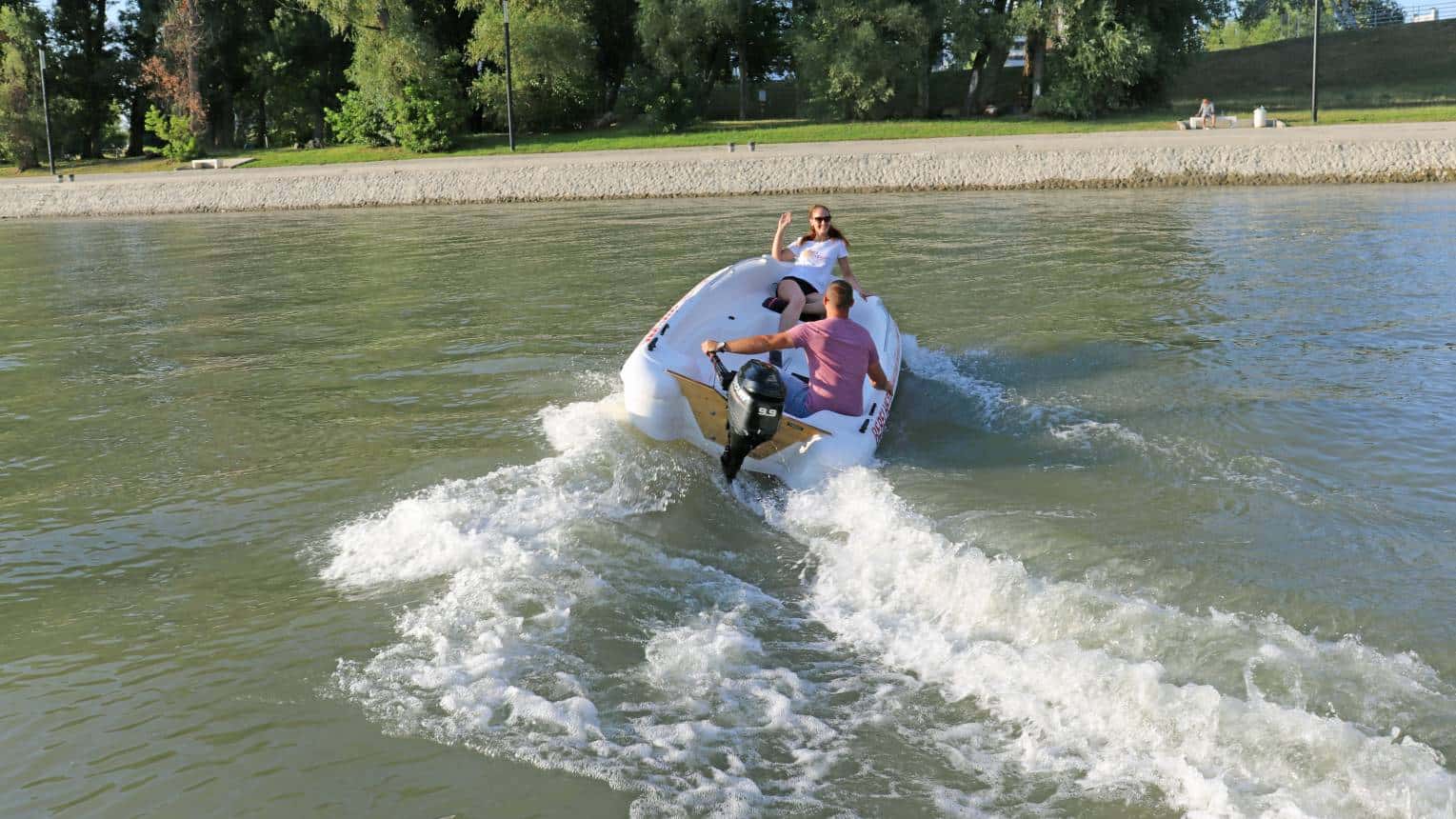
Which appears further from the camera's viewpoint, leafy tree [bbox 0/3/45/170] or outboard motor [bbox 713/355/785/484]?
leafy tree [bbox 0/3/45/170]

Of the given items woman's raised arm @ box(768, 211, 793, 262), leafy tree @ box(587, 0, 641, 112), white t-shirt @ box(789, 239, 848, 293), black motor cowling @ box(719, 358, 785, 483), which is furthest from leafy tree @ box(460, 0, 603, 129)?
black motor cowling @ box(719, 358, 785, 483)

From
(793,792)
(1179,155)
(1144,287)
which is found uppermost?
(1179,155)

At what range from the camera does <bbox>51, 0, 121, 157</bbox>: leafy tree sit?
4656 centimetres

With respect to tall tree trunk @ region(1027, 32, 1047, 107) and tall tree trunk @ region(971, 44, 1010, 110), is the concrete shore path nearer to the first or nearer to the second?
tall tree trunk @ region(1027, 32, 1047, 107)

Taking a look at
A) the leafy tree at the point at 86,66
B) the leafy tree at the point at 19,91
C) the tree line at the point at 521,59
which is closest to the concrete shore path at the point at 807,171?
the tree line at the point at 521,59

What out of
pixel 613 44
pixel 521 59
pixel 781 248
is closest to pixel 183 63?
pixel 521 59

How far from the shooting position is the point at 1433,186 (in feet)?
74.4

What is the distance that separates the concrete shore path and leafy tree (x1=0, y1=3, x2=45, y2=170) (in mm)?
9244

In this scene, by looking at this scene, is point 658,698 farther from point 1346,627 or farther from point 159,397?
point 159,397

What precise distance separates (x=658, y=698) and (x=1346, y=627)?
2969 millimetres

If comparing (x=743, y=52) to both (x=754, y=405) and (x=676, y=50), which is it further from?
(x=754, y=405)

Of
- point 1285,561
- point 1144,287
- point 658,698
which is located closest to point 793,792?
point 658,698

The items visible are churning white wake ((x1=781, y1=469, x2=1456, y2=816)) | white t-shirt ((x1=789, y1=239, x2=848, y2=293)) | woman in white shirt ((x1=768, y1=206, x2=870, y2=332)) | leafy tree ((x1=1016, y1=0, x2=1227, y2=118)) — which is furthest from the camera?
leafy tree ((x1=1016, y1=0, x2=1227, y2=118))

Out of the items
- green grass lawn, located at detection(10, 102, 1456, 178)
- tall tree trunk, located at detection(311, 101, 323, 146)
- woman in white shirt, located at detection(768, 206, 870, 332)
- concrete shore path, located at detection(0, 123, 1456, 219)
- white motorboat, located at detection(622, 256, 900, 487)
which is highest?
tall tree trunk, located at detection(311, 101, 323, 146)
